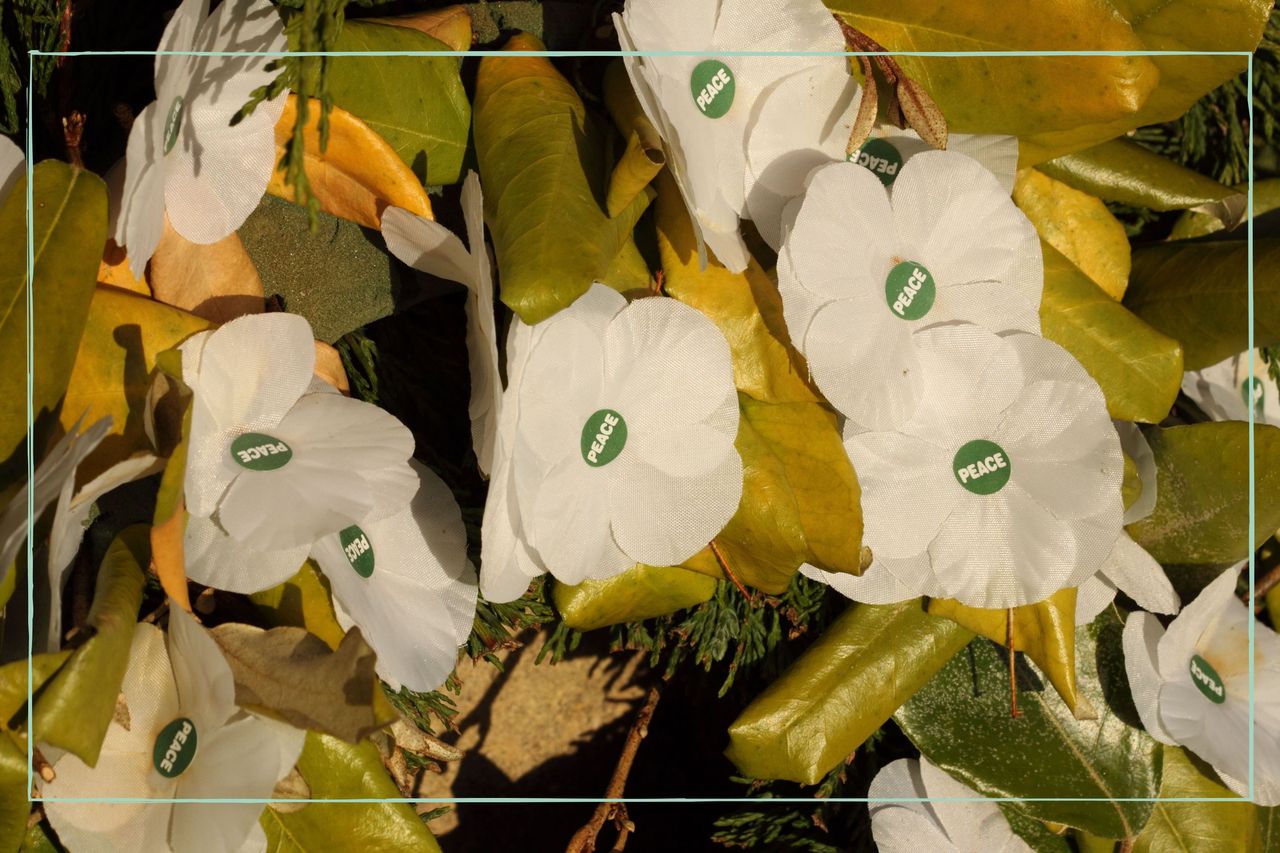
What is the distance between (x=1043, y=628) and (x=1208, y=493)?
12 centimetres

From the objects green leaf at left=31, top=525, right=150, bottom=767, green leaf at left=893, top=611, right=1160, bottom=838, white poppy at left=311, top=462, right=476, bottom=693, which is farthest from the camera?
green leaf at left=893, top=611, right=1160, bottom=838

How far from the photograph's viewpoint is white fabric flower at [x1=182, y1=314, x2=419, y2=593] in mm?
443

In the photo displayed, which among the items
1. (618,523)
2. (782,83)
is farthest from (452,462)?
(782,83)

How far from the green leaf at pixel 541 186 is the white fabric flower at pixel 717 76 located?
3 centimetres

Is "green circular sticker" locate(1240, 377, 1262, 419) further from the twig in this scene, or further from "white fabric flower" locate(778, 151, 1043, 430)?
the twig

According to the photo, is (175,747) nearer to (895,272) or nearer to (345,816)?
(345,816)

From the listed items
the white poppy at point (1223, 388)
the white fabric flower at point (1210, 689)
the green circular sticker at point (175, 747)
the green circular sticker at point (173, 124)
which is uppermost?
the green circular sticker at point (173, 124)

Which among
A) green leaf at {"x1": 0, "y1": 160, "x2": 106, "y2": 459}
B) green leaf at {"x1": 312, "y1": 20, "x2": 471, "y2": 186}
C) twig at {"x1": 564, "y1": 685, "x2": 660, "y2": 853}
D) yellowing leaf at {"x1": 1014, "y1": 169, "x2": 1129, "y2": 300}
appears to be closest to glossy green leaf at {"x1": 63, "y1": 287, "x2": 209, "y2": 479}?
green leaf at {"x1": 0, "y1": 160, "x2": 106, "y2": 459}

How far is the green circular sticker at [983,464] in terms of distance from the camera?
519 mm

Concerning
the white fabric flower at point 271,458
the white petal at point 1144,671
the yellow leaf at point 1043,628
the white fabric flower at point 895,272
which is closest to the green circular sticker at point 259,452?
the white fabric flower at point 271,458

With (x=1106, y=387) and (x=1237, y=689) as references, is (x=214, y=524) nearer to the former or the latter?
(x=1106, y=387)

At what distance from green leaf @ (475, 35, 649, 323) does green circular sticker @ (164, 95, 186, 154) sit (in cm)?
13

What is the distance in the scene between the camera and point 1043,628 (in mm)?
552

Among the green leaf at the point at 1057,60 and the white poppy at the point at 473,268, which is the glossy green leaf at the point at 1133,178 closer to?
the green leaf at the point at 1057,60
